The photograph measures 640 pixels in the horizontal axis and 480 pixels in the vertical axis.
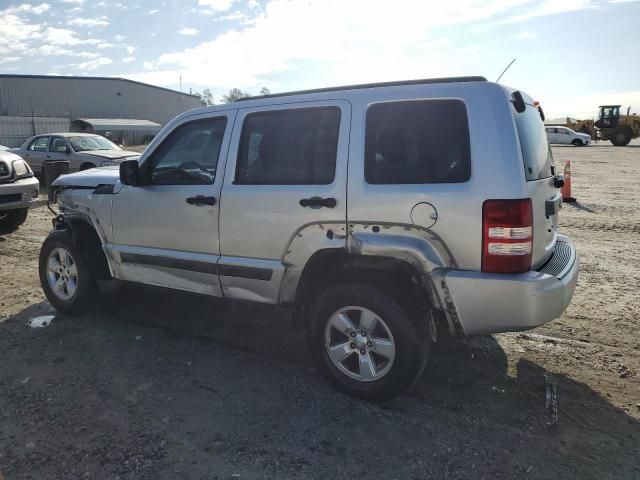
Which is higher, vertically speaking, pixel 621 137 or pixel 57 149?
pixel 621 137

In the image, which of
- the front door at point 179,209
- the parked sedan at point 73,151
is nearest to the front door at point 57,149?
the parked sedan at point 73,151

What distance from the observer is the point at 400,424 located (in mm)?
3064

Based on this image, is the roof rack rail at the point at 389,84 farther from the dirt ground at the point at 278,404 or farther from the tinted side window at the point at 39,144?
the tinted side window at the point at 39,144

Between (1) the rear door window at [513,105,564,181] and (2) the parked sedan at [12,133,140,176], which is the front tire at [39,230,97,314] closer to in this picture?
(1) the rear door window at [513,105,564,181]

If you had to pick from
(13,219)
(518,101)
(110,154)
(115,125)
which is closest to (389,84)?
(518,101)

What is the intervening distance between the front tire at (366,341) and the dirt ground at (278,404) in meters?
0.16

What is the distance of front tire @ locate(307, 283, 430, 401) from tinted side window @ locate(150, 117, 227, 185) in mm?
1437

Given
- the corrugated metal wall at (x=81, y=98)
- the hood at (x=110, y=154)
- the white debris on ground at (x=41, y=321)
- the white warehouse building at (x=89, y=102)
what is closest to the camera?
the white debris on ground at (x=41, y=321)

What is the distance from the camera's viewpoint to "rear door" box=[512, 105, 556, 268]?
294cm

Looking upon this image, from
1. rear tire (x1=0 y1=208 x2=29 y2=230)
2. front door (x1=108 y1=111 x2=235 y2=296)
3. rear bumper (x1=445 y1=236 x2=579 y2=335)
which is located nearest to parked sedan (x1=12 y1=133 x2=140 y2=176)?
rear tire (x1=0 y1=208 x2=29 y2=230)

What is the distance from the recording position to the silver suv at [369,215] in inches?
112

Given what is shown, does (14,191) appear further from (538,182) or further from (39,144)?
(538,182)

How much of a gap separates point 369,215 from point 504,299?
3.11 ft

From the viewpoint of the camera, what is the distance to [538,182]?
3.04 meters
